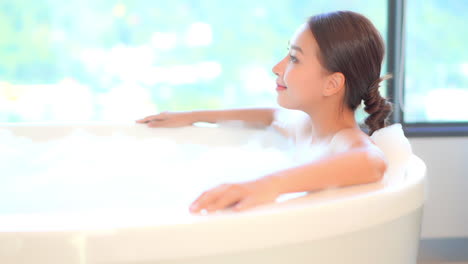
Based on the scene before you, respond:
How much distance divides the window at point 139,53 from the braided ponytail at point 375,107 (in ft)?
3.12

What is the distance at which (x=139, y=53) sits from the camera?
7.54 ft

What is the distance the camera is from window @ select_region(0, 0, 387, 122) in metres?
2.23

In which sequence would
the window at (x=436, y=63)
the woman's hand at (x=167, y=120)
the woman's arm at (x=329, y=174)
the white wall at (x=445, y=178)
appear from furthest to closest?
the window at (x=436, y=63)
the white wall at (x=445, y=178)
the woman's hand at (x=167, y=120)
the woman's arm at (x=329, y=174)

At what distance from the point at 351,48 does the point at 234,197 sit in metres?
0.58

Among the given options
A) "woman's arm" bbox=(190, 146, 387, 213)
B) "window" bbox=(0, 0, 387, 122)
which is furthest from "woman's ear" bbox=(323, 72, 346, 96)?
"window" bbox=(0, 0, 387, 122)

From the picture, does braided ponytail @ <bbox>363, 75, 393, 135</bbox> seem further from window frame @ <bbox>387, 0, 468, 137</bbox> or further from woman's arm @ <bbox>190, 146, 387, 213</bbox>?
window frame @ <bbox>387, 0, 468, 137</bbox>

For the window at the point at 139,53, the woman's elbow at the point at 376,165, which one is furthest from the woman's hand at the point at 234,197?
the window at the point at 139,53

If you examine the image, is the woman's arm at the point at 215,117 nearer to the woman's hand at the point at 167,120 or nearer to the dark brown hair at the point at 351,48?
the woman's hand at the point at 167,120

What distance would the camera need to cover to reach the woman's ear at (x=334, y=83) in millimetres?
1256

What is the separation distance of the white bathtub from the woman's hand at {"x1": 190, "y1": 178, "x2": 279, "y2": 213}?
0.03 meters

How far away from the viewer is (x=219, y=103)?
2.38 meters

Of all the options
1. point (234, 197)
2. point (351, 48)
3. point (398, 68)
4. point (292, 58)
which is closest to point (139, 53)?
point (398, 68)

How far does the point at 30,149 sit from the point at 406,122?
1.40 meters

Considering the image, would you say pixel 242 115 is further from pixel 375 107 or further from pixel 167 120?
pixel 375 107
